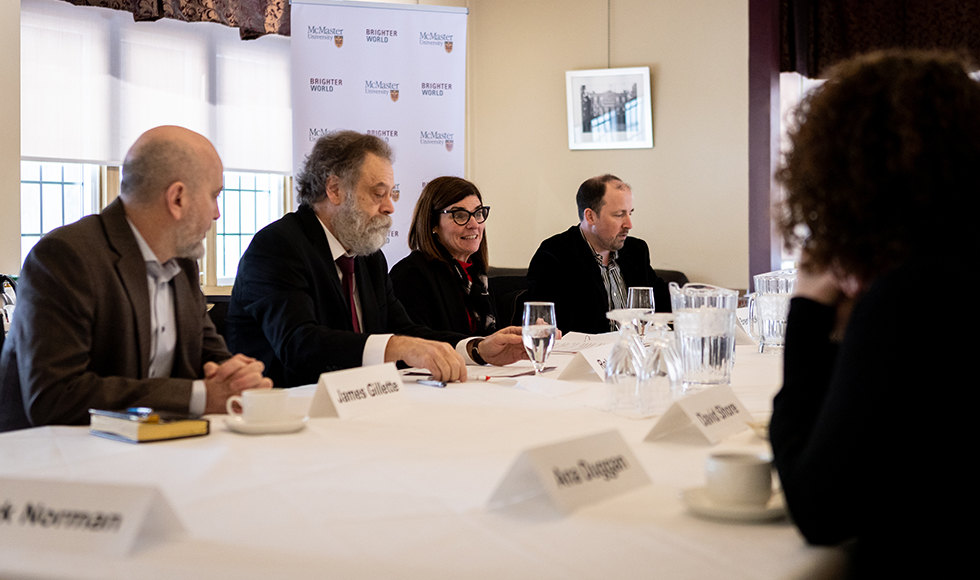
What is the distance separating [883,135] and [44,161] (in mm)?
4670

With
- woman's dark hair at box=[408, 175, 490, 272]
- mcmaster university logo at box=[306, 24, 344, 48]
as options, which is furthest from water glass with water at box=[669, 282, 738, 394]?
mcmaster university logo at box=[306, 24, 344, 48]

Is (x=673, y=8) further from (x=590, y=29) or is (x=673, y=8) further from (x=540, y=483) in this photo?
(x=540, y=483)

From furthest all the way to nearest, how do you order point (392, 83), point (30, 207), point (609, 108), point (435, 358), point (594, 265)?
point (609, 108) → point (392, 83) → point (30, 207) → point (594, 265) → point (435, 358)

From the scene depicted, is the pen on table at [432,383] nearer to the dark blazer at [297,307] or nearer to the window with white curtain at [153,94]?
the dark blazer at [297,307]

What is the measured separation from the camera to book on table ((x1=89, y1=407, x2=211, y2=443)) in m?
1.39

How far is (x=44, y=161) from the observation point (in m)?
4.62

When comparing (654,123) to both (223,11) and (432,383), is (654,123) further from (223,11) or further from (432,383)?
(432,383)

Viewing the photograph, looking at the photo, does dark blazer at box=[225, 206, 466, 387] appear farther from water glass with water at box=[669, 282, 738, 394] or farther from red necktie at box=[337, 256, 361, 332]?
water glass with water at box=[669, 282, 738, 394]

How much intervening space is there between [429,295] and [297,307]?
935 millimetres

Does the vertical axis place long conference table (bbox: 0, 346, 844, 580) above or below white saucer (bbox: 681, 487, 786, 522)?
below

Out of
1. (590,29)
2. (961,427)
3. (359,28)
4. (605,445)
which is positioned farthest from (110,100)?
(961,427)

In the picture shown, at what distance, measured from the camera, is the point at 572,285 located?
4.25m

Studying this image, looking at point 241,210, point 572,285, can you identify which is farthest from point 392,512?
point 241,210

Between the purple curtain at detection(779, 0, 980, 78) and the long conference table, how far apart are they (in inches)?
209
